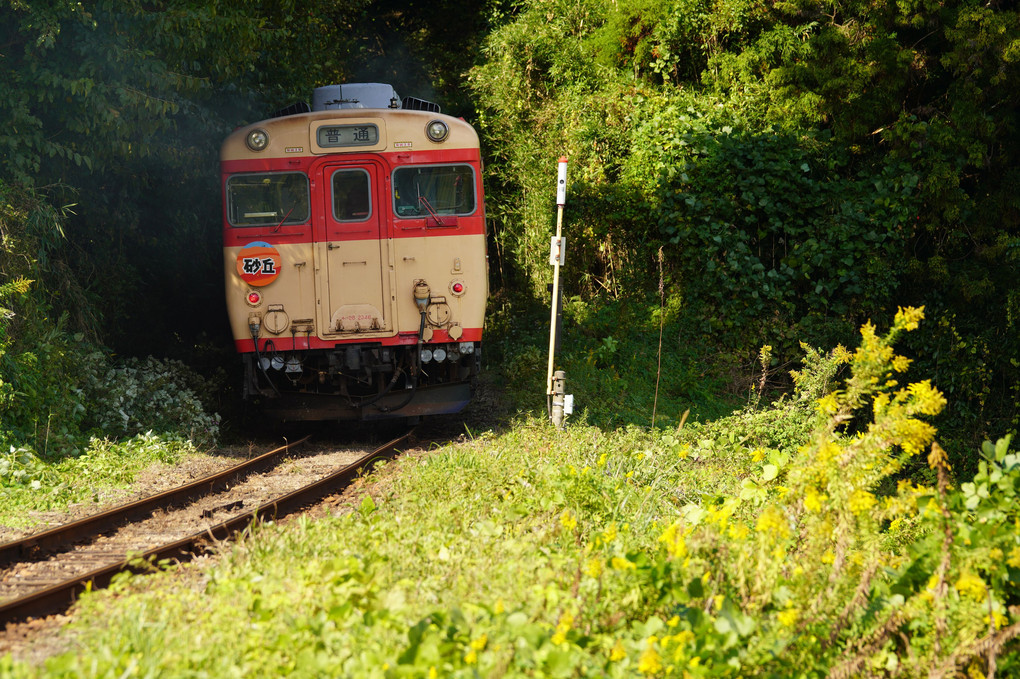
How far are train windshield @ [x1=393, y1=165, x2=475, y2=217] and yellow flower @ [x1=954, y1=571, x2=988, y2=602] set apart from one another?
6.65m

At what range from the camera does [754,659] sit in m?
3.66

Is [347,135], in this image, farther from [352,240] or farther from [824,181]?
[824,181]

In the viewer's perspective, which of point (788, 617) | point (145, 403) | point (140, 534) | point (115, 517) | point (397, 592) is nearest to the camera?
point (788, 617)

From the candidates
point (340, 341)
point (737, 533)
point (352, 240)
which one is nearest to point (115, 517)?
point (340, 341)

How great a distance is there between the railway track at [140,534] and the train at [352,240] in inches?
58.3

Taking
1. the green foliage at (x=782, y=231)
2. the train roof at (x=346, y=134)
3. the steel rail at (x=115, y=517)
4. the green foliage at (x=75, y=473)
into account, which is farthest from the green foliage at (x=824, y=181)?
the green foliage at (x=75, y=473)

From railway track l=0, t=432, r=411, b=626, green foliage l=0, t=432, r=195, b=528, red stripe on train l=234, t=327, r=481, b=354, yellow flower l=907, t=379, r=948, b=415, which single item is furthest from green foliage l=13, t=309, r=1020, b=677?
red stripe on train l=234, t=327, r=481, b=354

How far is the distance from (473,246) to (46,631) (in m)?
5.96

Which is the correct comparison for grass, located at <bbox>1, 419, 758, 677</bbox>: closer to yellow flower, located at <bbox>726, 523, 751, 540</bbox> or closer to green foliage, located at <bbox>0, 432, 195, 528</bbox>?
yellow flower, located at <bbox>726, 523, 751, 540</bbox>

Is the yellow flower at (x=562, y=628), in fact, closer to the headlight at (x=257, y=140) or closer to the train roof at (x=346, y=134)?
the train roof at (x=346, y=134)

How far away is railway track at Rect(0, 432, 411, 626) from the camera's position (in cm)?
520

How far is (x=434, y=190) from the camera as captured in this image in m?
9.61

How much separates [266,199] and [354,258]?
114 centimetres

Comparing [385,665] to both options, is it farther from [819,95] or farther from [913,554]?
[819,95]
